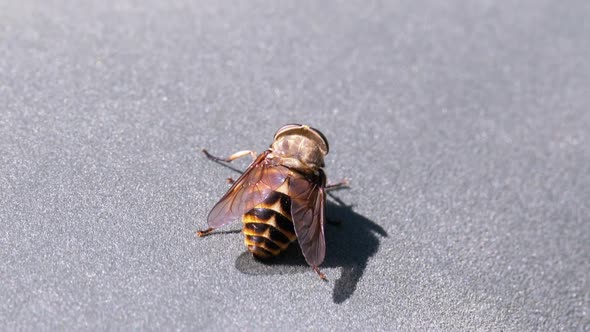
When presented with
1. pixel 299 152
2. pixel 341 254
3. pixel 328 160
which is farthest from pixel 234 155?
pixel 341 254

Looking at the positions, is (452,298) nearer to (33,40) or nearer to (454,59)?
(454,59)

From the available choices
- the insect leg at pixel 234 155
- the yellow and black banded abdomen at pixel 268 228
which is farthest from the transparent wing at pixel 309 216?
the insect leg at pixel 234 155

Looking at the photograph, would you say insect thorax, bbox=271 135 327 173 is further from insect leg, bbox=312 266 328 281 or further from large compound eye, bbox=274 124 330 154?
insect leg, bbox=312 266 328 281

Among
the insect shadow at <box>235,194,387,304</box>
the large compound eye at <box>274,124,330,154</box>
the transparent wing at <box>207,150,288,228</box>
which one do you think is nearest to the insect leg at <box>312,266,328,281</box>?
the insect shadow at <box>235,194,387,304</box>

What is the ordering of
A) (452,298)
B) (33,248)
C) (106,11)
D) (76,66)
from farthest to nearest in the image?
(106,11) < (76,66) < (452,298) < (33,248)

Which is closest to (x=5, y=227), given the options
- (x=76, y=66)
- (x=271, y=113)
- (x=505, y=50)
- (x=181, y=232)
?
(x=181, y=232)

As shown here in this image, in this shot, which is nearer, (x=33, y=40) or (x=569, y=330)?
(x=569, y=330)
